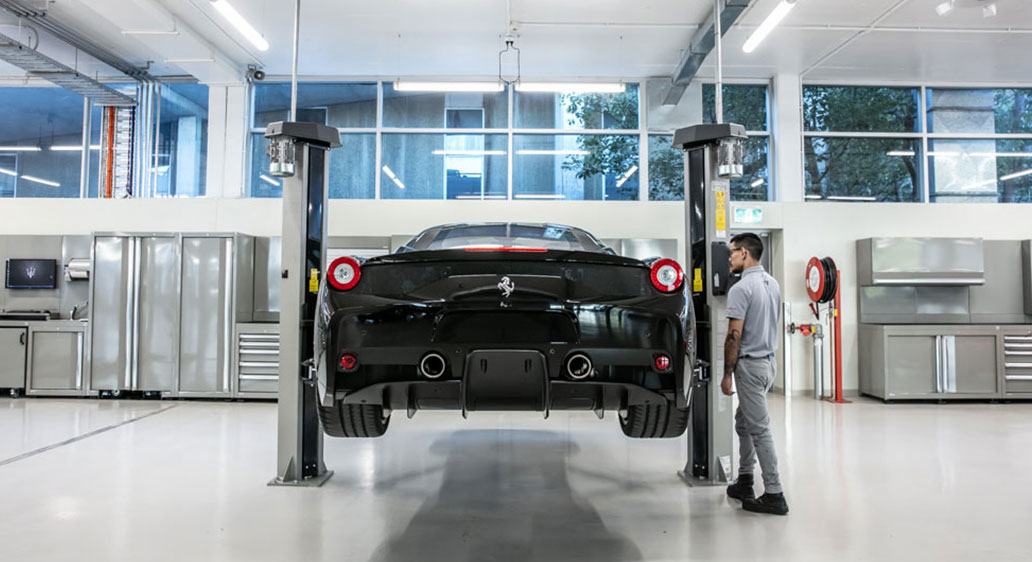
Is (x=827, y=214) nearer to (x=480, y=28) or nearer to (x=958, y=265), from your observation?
(x=958, y=265)

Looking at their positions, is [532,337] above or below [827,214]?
below

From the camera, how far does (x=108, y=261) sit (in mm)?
5766

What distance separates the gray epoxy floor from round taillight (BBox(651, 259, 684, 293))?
958 millimetres

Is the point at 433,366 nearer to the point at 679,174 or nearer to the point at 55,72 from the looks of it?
the point at 679,174

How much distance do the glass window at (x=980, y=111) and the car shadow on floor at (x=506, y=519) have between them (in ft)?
23.0

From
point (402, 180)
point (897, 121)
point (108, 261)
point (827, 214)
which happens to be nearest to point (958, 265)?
point (827, 214)

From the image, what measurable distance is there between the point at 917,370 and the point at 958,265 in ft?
4.25

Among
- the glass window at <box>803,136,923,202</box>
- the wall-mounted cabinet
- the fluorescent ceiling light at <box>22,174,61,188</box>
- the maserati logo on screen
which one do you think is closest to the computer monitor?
the fluorescent ceiling light at <box>22,174,61,188</box>

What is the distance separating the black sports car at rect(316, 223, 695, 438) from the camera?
1.76 metres

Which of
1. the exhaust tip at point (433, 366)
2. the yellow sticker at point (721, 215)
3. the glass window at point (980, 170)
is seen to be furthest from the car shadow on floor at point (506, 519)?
the glass window at point (980, 170)

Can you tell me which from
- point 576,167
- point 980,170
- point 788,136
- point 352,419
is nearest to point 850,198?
point 788,136

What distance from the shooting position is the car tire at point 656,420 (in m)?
2.22

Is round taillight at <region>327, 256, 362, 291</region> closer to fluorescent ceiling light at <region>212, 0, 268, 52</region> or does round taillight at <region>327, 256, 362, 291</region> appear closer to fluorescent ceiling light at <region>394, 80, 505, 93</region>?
fluorescent ceiling light at <region>212, 0, 268, 52</region>

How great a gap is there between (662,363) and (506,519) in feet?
3.48
